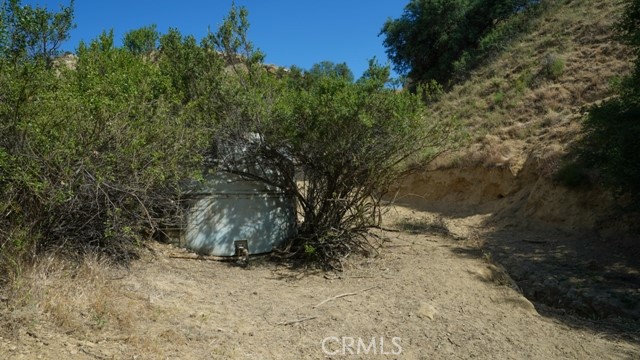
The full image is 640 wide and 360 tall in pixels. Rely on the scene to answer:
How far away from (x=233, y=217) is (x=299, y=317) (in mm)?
3374

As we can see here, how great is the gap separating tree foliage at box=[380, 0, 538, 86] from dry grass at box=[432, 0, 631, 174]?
5.40 feet

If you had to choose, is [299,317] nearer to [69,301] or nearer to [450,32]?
[69,301]

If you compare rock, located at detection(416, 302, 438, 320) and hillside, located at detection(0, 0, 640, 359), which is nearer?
hillside, located at detection(0, 0, 640, 359)

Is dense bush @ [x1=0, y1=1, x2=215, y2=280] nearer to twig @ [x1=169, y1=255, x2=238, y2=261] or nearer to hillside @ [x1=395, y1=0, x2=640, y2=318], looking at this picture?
twig @ [x1=169, y1=255, x2=238, y2=261]

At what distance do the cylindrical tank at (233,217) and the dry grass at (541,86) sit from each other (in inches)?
356

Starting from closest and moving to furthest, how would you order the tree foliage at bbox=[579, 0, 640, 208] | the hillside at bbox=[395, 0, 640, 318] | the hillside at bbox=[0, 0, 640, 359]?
the hillside at bbox=[0, 0, 640, 359] < the tree foliage at bbox=[579, 0, 640, 208] < the hillside at bbox=[395, 0, 640, 318]

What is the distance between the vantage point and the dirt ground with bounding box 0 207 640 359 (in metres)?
4.34

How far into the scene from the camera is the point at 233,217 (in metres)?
8.91

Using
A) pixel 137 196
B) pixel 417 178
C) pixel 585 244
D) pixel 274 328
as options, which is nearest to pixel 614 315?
pixel 585 244

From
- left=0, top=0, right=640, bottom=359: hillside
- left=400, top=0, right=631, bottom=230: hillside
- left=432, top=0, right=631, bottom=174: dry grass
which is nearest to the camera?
left=0, top=0, right=640, bottom=359: hillside

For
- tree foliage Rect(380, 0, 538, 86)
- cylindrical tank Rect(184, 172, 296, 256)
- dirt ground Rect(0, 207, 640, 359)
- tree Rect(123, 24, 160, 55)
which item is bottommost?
dirt ground Rect(0, 207, 640, 359)

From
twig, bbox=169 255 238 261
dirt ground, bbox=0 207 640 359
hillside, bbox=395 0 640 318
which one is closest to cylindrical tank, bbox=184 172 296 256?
twig, bbox=169 255 238 261

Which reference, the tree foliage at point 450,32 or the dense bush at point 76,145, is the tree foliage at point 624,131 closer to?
the dense bush at point 76,145

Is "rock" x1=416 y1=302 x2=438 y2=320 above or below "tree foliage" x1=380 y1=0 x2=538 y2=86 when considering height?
below
